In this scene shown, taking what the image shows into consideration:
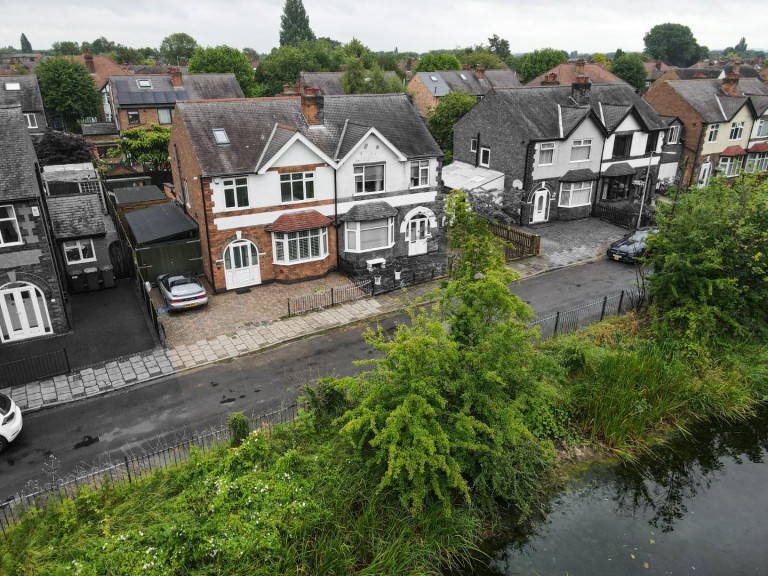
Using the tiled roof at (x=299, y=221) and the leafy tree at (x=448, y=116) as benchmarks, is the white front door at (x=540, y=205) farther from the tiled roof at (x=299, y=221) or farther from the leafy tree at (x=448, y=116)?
the tiled roof at (x=299, y=221)

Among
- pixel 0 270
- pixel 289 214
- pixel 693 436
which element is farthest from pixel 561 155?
pixel 0 270

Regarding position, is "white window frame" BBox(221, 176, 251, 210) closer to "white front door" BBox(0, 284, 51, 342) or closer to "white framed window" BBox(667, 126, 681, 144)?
"white front door" BBox(0, 284, 51, 342)

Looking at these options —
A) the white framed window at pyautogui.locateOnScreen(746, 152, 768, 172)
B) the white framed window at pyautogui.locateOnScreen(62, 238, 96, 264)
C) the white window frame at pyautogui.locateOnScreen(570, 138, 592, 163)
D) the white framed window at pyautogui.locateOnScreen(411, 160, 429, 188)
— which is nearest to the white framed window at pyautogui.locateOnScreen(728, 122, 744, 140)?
the white framed window at pyautogui.locateOnScreen(746, 152, 768, 172)

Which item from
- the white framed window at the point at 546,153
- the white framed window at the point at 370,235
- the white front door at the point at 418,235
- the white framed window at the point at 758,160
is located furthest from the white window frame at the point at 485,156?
the white framed window at the point at 758,160

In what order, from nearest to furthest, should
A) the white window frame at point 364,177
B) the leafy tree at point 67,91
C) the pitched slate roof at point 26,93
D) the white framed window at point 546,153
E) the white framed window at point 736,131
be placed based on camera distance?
the white window frame at point 364,177, the white framed window at point 546,153, the white framed window at point 736,131, the pitched slate roof at point 26,93, the leafy tree at point 67,91

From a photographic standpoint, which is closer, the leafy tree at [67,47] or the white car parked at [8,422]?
the white car parked at [8,422]
